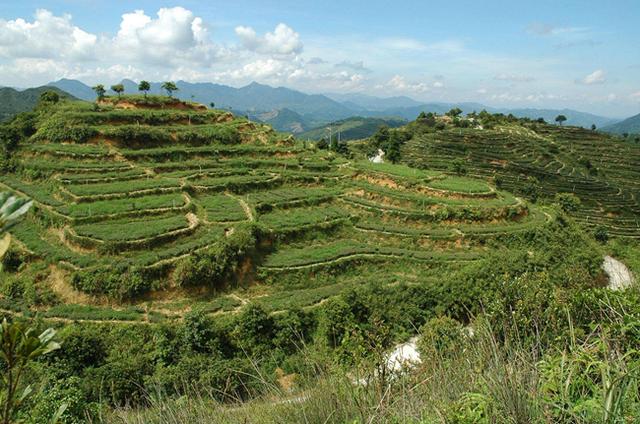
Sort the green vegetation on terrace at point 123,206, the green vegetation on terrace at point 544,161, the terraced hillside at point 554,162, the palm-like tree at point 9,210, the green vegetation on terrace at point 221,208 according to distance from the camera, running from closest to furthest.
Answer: the palm-like tree at point 9,210
the green vegetation on terrace at point 123,206
the green vegetation on terrace at point 221,208
the terraced hillside at point 554,162
the green vegetation on terrace at point 544,161

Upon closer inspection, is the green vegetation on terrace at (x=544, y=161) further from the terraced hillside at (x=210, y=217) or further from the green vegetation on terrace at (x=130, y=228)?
the green vegetation on terrace at (x=130, y=228)

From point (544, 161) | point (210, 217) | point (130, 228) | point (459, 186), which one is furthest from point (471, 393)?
point (544, 161)

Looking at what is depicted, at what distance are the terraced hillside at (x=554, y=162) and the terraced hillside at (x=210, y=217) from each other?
2158 cm

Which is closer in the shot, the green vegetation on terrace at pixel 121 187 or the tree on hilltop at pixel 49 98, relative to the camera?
the green vegetation on terrace at pixel 121 187

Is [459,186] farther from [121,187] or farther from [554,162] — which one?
[554,162]

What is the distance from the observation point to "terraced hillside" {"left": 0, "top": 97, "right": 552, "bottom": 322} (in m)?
20.4

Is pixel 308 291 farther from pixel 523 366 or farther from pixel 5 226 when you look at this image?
pixel 5 226

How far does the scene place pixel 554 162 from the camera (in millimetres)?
66062

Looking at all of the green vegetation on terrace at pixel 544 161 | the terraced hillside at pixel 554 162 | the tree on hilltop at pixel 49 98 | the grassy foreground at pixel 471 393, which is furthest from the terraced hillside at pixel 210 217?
the terraced hillside at pixel 554 162

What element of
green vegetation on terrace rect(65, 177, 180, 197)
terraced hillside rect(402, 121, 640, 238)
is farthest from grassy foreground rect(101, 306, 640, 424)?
terraced hillside rect(402, 121, 640, 238)

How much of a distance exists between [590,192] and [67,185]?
6078 cm

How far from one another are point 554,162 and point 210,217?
205 feet

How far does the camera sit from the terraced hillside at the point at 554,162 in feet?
165

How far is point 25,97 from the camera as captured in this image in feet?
465
